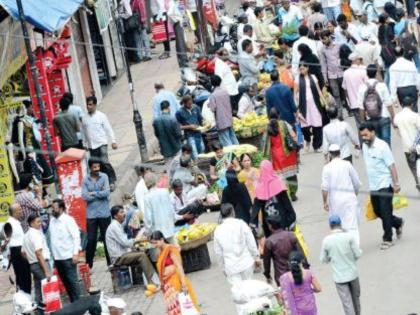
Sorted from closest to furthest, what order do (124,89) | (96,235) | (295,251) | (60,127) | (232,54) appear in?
1. (295,251)
2. (96,235)
3. (60,127)
4. (232,54)
5. (124,89)

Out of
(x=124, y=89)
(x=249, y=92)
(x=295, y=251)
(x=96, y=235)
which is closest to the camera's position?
(x=295, y=251)

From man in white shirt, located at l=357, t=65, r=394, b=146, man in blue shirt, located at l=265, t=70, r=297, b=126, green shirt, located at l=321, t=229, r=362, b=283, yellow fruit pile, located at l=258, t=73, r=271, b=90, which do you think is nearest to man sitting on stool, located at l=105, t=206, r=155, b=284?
green shirt, located at l=321, t=229, r=362, b=283

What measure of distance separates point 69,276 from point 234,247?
3029mm

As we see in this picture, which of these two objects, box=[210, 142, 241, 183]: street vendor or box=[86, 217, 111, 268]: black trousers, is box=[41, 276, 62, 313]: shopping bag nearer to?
box=[86, 217, 111, 268]: black trousers

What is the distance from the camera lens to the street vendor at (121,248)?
22.1 metres

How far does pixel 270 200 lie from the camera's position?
2075 centimetres

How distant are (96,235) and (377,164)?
4.27 metres

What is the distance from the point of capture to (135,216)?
23.5m

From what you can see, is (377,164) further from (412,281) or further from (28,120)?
(28,120)

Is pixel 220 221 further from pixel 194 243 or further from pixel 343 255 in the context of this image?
pixel 343 255

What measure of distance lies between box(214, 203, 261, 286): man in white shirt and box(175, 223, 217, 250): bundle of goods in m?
2.86

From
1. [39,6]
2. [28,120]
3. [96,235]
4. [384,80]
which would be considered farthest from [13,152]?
[384,80]

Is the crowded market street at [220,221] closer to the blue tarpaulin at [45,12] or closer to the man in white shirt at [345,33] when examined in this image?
the blue tarpaulin at [45,12]

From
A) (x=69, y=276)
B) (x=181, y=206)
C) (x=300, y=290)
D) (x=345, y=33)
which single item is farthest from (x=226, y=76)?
(x=300, y=290)
